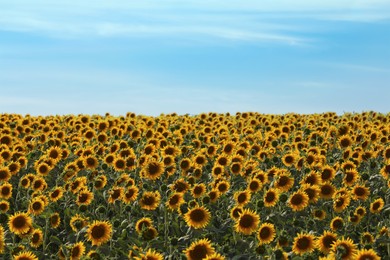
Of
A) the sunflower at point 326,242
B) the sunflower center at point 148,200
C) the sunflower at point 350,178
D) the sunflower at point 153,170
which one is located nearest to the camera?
the sunflower at point 326,242

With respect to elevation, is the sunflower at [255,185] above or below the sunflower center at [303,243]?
above

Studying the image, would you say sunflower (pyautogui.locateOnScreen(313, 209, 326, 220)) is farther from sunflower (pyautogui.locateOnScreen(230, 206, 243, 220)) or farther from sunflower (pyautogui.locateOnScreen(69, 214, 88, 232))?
sunflower (pyautogui.locateOnScreen(69, 214, 88, 232))

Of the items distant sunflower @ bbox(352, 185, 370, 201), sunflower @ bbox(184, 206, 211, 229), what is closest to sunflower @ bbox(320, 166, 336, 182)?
distant sunflower @ bbox(352, 185, 370, 201)

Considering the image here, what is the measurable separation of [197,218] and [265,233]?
1016 mm

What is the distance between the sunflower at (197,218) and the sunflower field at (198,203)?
15mm

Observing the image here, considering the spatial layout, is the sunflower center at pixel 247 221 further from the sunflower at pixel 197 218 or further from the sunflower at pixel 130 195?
the sunflower at pixel 130 195

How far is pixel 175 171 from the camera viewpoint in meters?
12.8

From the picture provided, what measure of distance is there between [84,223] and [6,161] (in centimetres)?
488

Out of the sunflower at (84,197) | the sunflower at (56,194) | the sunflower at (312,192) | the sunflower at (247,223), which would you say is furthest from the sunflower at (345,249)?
the sunflower at (56,194)

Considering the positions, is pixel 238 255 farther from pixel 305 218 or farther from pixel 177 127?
pixel 177 127

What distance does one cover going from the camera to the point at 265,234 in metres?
8.41

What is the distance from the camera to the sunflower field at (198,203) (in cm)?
854

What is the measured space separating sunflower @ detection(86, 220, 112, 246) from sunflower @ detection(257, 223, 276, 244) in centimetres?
205

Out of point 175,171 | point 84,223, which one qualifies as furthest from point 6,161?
point 84,223
